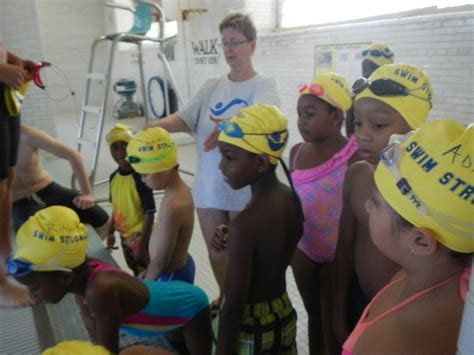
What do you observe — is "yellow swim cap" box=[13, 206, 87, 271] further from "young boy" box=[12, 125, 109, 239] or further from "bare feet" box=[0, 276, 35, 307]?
"young boy" box=[12, 125, 109, 239]

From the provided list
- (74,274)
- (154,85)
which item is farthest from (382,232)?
(154,85)

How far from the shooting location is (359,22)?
443 cm

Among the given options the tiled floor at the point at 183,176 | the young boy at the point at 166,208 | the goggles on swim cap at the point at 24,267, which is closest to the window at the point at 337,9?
the tiled floor at the point at 183,176

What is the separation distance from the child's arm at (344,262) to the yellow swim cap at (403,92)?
0.27 metres

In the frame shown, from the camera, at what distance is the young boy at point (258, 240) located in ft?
4.18

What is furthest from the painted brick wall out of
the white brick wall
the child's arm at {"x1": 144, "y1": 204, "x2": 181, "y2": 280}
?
the child's arm at {"x1": 144, "y1": 204, "x2": 181, "y2": 280}

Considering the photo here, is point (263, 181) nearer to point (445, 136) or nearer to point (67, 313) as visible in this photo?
point (445, 136)

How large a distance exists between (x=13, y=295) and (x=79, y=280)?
84cm

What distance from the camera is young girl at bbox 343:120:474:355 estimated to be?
676 millimetres

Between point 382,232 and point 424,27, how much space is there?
140 inches

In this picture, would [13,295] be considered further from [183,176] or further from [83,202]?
[183,176]

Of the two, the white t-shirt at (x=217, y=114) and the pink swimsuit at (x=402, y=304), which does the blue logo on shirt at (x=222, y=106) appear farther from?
the pink swimsuit at (x=402, y=304)

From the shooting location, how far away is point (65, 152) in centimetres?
271

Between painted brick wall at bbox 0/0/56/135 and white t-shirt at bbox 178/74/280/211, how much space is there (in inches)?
180
